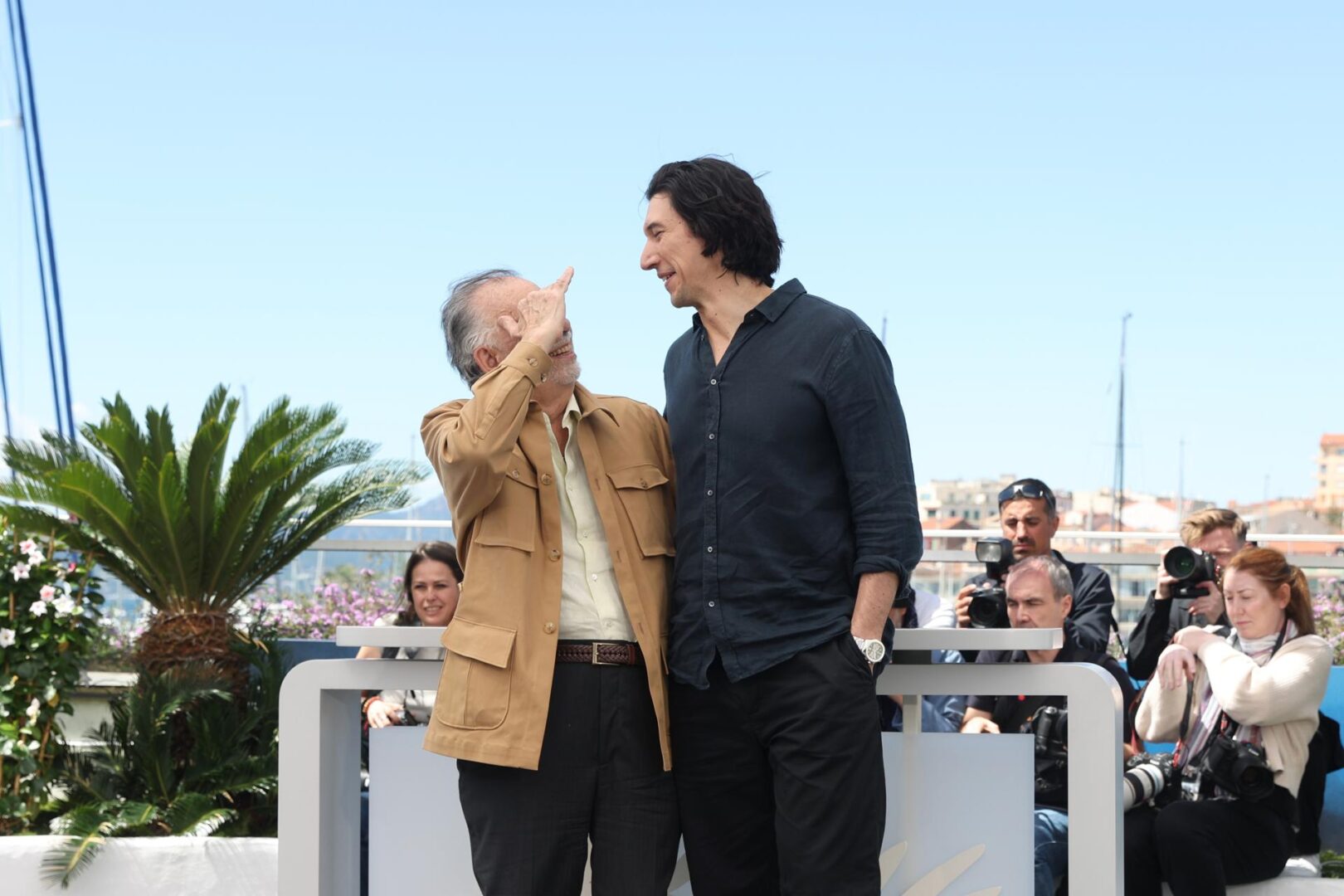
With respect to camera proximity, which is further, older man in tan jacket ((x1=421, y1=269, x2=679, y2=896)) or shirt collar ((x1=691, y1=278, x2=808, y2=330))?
shirt collar ((x1=691, y1=278, x2=808, y2=330))

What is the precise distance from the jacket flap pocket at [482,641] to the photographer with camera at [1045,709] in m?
1.41

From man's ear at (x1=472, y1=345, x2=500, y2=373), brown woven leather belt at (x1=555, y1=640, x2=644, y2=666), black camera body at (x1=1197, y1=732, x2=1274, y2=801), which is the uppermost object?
man's ear at (x1=472, y1=345, x2=500, y2=373)

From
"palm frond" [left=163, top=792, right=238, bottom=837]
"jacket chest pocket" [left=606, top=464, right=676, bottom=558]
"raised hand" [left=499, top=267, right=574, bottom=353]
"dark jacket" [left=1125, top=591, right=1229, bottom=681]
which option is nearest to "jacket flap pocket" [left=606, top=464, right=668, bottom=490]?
"jacket chest pocket" [left=606, top=464, right=676, bottom=558]

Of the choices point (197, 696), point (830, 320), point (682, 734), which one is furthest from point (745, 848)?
point (197, 696)

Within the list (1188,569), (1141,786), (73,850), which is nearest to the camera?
(1141,786)

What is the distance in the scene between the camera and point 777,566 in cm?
252

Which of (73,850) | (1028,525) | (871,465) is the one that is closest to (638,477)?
(871,465)

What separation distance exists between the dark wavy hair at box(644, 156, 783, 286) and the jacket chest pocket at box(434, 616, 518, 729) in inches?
30.7

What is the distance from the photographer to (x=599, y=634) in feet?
8.57

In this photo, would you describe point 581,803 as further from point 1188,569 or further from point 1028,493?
point 1028,493

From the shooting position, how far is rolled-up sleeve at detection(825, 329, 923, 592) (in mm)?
2498

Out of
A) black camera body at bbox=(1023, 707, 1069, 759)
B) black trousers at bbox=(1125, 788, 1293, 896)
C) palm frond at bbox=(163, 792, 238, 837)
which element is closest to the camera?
black camera body at bbox=(1023, 707, 1069, 759)

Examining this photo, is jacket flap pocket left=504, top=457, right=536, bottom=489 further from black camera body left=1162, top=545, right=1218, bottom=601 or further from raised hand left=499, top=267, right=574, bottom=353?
black camera body left=1162, top=545, right=1218, bottom=601

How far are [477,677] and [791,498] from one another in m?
0.62
